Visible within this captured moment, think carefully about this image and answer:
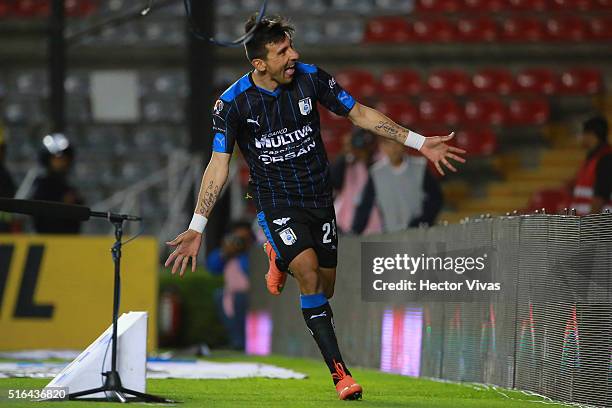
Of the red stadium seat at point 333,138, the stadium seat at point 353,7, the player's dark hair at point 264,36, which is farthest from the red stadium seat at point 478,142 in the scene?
the player's dark hair at point 264,36

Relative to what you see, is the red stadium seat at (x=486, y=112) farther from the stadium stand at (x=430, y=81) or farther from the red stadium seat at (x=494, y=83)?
the red stadium seat at (x=494, y=83)

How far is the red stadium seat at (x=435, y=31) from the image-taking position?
25.2 meters

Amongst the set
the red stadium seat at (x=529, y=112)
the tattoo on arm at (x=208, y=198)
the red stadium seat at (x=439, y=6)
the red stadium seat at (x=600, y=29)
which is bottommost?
the tattoo on arm at (x=208, y=198)

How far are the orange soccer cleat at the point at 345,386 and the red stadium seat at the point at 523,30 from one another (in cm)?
1789

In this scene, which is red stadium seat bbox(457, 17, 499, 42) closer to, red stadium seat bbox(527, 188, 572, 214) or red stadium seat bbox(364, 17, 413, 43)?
red stadium seat bbox(364, 17, 413, 43)

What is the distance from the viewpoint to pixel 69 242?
15.8 m

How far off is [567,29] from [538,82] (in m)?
1.31

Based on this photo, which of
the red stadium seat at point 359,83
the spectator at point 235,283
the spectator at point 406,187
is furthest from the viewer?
the red stadium seat at point 359,83

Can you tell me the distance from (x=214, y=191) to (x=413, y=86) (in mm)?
17265

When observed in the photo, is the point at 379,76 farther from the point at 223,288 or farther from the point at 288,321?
the point at 288,321

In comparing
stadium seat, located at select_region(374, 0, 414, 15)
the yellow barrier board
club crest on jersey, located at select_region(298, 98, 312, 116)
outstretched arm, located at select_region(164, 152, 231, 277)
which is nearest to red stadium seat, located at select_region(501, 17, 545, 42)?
stadium seat, located at select_region(374, 0, 414, 15)

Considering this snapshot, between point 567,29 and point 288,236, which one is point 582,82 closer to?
point 567,29

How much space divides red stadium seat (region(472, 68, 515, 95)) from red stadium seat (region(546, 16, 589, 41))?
3.83 feet

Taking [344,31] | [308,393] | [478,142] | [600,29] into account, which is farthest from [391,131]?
[344,31]
